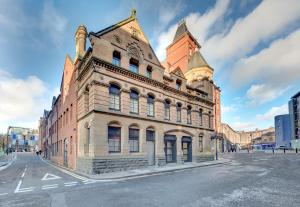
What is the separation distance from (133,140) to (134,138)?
0.72ft

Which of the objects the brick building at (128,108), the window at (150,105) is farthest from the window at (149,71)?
the window at (150,105)

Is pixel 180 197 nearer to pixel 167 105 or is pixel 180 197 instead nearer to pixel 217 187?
pixel 217 187

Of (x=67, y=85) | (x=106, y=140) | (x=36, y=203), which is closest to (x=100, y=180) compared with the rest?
(x=106, y=140)

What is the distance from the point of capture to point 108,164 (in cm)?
1560

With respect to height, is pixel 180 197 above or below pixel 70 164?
above

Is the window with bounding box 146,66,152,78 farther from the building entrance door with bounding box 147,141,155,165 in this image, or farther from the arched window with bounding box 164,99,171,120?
the building entrance door with bounding box 147,141,155,165

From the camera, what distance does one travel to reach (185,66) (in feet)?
144

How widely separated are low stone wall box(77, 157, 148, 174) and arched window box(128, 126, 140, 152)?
0.96 m

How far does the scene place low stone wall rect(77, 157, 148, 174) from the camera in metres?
14.9

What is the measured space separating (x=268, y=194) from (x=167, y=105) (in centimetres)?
1513

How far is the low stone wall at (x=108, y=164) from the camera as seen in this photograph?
14.9 m

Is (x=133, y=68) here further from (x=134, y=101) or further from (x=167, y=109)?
(x=167, y=109)

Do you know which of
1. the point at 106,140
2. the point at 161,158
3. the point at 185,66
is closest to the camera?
the point at 106,140

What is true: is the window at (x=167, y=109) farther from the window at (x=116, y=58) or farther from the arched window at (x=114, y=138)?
the window at (x=116, y=58)
